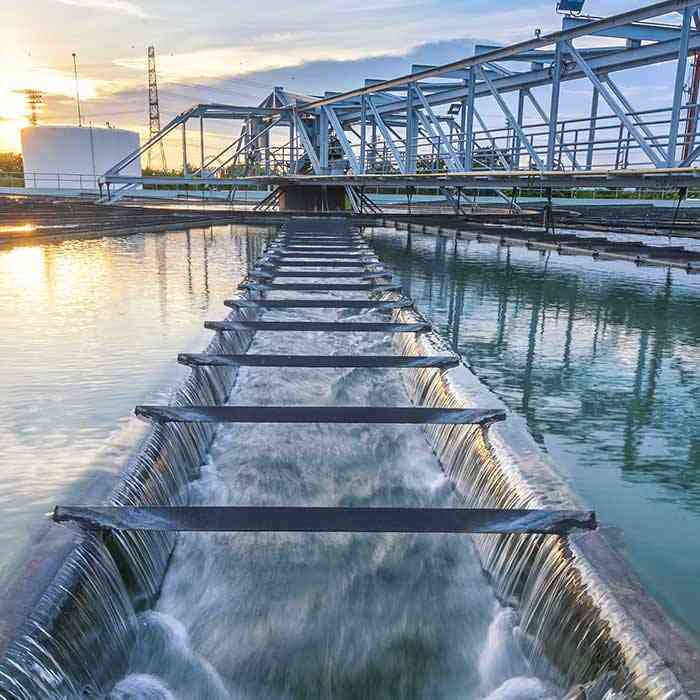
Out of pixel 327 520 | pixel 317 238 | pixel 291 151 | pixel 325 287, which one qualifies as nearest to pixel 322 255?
pixel 317 238

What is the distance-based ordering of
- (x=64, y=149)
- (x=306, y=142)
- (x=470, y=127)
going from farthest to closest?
(x=64, y=149) < (x=306, y=142) < (x=470, y=127)

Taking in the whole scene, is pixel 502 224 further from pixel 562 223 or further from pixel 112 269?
pixel 112 269

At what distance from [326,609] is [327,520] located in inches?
23.4

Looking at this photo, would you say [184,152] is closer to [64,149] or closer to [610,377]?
[64,149]

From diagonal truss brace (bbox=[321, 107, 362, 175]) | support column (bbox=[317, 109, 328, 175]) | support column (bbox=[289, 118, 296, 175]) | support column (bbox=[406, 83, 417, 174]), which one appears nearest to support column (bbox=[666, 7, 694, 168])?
support column (bbox=[406, 83, 417, 174])

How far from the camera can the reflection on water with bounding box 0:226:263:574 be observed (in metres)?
3.28

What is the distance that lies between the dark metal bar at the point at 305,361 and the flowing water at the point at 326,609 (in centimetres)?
73

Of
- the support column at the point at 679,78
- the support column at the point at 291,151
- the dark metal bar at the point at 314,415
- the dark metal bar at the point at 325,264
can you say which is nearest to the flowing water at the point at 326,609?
the dark metal bar at the point at 314,415

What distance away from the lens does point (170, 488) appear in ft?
11.7

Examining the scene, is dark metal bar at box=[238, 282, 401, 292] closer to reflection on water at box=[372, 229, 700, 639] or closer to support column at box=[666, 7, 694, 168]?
reflection on water at box=[372, 229, 700, 639]

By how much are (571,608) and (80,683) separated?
172cm

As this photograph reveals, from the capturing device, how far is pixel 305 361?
16.3 ft

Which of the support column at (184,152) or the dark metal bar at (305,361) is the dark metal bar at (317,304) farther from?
the support column at (184,152)

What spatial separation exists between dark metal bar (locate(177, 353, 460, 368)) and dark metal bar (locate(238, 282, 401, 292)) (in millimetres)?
2926
